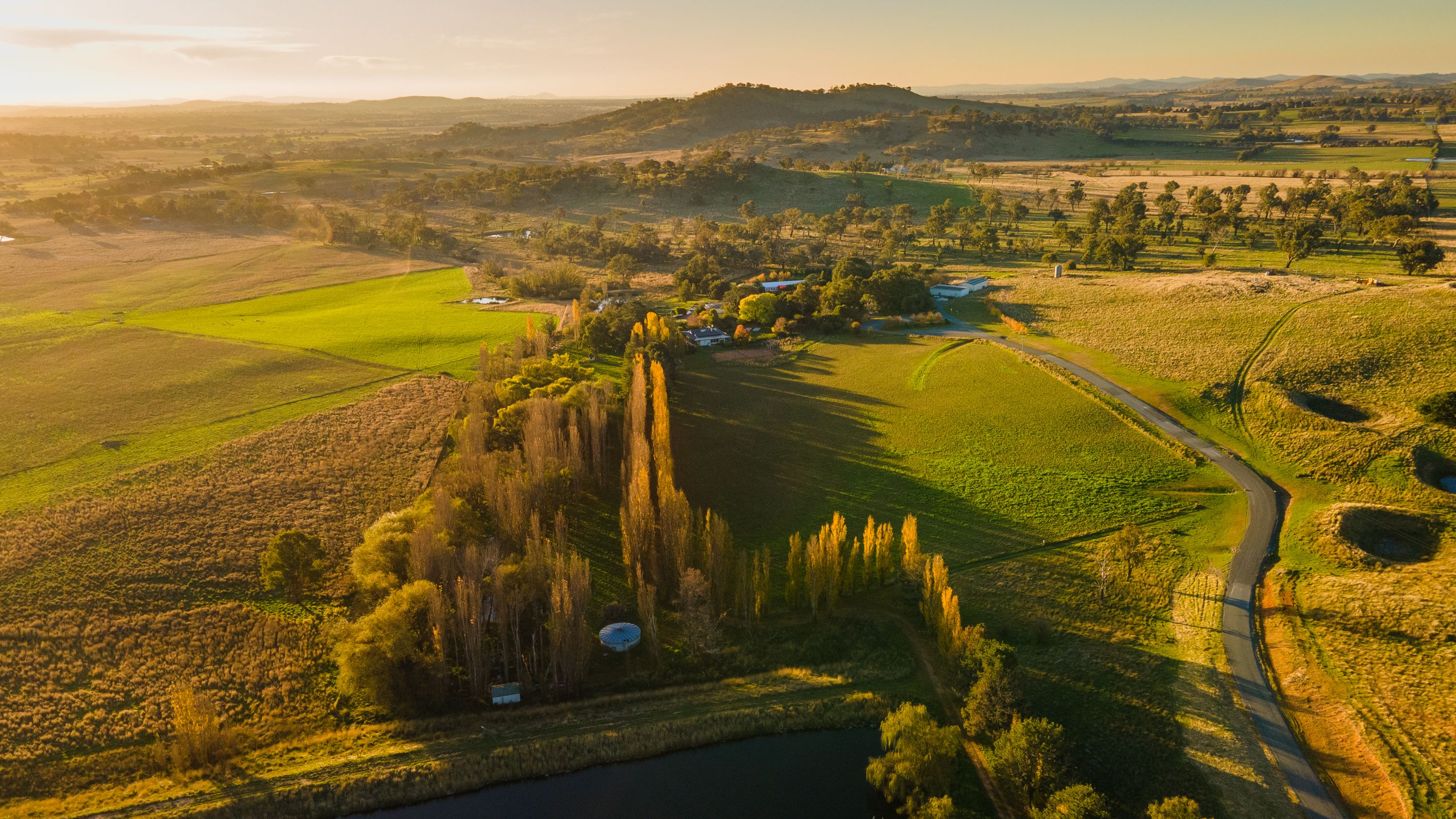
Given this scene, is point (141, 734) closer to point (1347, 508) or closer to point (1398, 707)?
point (1398, 707)

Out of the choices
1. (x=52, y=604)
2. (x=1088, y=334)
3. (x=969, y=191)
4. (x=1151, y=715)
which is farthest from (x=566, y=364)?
(x=969, y=191)

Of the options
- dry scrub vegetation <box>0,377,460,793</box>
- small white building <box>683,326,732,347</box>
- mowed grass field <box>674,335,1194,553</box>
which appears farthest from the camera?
small white building <box>683,326,732,347</box>

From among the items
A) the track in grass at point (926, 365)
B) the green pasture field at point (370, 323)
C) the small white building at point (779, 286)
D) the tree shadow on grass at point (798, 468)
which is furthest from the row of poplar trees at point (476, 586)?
the small white building at point (779, 286)

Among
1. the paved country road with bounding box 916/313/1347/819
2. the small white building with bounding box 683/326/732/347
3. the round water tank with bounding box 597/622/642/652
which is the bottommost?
the round water tank with bounding box 597/622/642/652

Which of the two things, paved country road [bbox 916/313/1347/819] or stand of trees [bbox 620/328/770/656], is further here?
stand of trees [bbox 620/328/770/656]

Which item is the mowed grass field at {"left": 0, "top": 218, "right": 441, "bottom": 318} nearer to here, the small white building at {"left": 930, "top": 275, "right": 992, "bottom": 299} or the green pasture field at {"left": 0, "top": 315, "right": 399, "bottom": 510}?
the green pasture field at {"left": 0, "top": 315, "right": 399, "bottom": 510}

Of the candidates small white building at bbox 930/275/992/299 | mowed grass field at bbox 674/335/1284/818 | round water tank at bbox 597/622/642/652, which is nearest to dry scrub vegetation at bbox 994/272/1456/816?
small white building at bbox 930/275/992/299

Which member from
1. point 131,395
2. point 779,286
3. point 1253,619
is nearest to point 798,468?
point 1253,619
